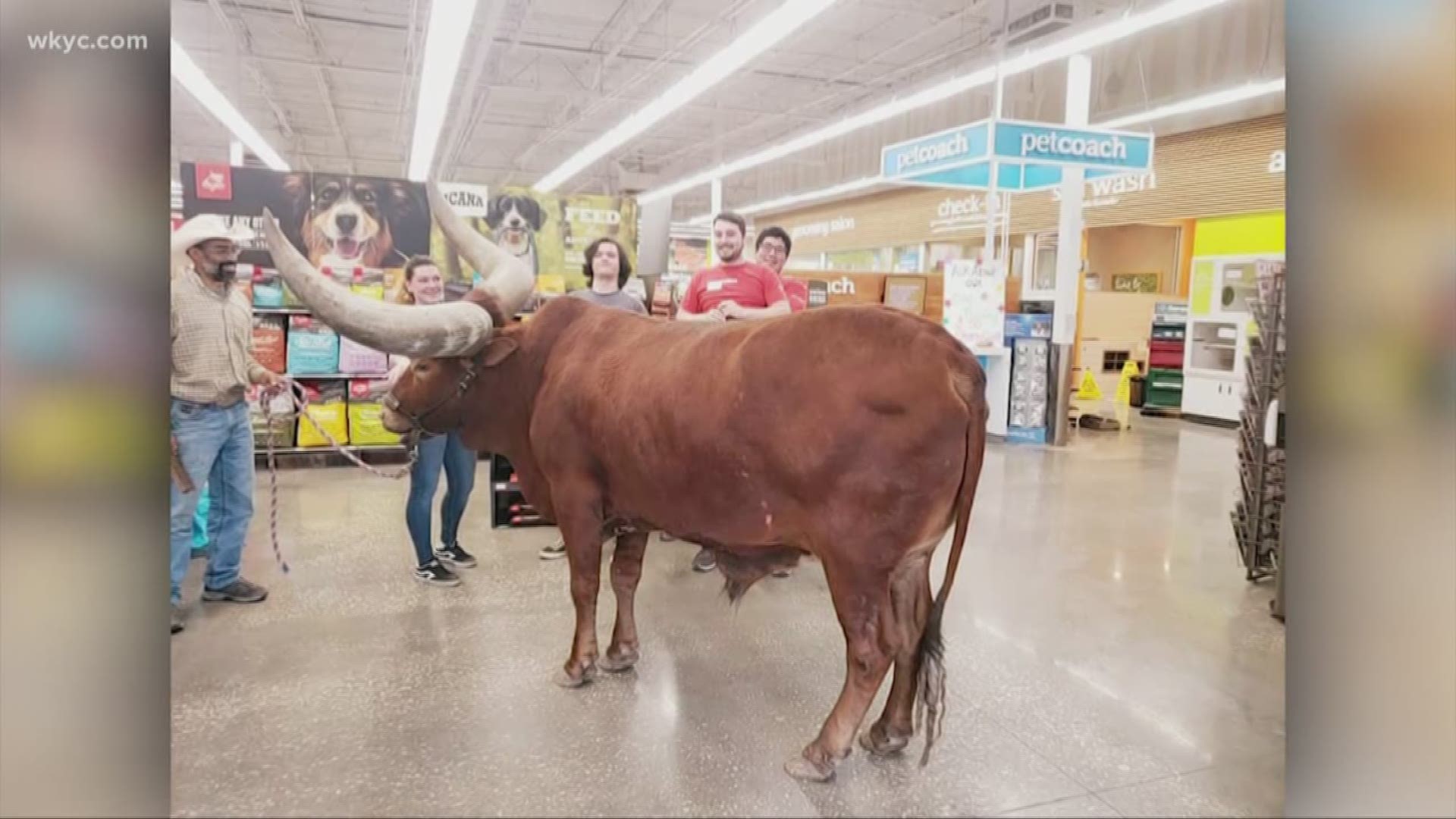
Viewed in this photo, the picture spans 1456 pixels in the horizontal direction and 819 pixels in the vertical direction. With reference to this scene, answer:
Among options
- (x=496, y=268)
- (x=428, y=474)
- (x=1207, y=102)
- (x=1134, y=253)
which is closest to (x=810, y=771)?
(x=496, y=268)

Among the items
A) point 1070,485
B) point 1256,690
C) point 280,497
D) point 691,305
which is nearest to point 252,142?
point 280,497

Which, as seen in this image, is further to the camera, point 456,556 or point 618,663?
point 456,556

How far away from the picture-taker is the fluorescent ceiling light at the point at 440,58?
632cm

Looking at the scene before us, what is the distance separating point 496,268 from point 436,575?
1.67 m

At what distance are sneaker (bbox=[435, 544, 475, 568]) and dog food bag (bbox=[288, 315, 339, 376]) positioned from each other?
2706 mm

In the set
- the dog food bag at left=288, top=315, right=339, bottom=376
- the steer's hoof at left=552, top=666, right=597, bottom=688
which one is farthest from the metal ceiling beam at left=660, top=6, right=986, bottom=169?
the steer's hoof at left=552, top=666, right=597, bottom=688

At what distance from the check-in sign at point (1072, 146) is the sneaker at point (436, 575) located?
5.13 meters

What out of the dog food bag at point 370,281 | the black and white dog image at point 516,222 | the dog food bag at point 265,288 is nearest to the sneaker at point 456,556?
the dog food bag at point 370,281

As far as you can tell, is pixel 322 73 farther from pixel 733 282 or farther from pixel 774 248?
pixel 733 282

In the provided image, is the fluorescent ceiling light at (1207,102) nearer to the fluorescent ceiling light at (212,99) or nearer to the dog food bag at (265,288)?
the dog food bag at (265,288)

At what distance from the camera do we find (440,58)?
24.2ft

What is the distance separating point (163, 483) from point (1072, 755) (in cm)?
236

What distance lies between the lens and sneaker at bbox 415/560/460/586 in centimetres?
393

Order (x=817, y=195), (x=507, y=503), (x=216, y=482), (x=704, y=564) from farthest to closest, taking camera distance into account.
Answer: (x=817, y=195)
(x=507, y=503)
(x=704, y=564)
(x=216, y=482)
